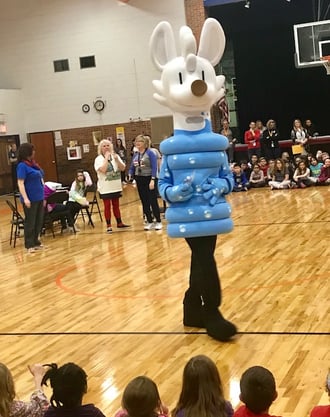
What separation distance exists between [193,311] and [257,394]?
2.65 m

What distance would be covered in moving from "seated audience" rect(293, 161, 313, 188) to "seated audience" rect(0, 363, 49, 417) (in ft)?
41.6

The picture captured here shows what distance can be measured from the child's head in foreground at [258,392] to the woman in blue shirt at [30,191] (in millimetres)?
6910

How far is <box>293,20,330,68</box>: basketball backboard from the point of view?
1658 cm

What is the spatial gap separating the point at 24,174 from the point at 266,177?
8.57 metres

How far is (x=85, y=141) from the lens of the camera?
71.4 ft

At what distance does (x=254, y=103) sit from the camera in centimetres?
2219

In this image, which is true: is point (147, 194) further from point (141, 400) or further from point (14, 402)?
point (141, 400)

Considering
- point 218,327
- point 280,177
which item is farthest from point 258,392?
point 280,177

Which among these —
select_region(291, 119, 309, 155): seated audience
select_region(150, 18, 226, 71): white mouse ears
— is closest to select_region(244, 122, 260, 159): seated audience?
select_region(291, 119, 309, 155): seated audience

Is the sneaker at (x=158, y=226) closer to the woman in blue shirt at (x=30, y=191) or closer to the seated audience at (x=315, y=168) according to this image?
the woman in blue shirt at (x=30, y=191)

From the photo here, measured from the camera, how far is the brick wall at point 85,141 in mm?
21000

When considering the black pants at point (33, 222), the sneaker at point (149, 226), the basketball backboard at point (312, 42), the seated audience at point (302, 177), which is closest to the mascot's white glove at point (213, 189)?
the black pants at point (33, 222)

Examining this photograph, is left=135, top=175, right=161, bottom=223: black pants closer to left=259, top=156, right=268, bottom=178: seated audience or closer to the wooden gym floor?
the wooden gym floor

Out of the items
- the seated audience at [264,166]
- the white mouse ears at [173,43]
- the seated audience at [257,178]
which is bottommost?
the seated audience at [257,178]
